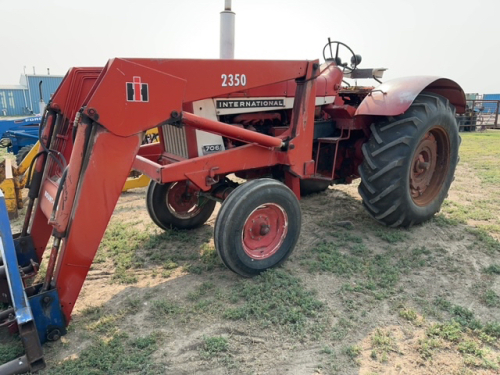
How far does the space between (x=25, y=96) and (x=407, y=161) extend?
34.5 meters

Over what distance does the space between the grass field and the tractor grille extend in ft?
3.43

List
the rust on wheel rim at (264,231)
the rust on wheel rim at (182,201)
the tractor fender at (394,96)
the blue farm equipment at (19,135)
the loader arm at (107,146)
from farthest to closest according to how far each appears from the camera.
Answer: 1. the blue farm equipment at (19,135)
2. the rust on wheel rim at (182,201)
3. the tractor fender at (394,96)
4. the rust on wheel rim at (264,231)
5. the loader arm at (107,146)

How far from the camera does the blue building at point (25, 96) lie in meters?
31.1

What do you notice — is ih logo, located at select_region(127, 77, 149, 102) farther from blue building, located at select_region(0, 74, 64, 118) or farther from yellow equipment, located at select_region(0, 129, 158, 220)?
blue building, located at select_region(0, 74, 64, 118)

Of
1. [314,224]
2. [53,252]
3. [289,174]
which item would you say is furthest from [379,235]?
[53,252]

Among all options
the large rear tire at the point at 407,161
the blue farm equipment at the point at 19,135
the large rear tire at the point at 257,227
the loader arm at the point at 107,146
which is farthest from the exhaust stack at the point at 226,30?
the blue farm equipment at the point at 19,135

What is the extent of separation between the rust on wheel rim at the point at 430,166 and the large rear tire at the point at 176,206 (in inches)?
95.6

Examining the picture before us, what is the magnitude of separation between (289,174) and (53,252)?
7.46 feet

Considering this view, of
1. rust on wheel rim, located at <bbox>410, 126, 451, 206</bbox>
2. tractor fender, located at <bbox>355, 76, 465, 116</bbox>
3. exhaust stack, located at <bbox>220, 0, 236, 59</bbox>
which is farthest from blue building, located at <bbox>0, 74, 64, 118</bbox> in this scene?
rust on wheel rim, located at <bbox>410, 126, 451, 206</bbox>

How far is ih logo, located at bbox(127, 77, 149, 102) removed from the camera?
2.79 m

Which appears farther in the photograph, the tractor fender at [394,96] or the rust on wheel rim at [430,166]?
the rust on wheel rim at [430,166]

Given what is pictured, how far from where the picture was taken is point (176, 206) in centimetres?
462

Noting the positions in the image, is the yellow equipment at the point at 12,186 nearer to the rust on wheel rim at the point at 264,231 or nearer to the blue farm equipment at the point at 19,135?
the blue farm equipment at the point at 19,135

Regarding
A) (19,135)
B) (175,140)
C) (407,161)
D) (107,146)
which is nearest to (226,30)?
(175,140)
